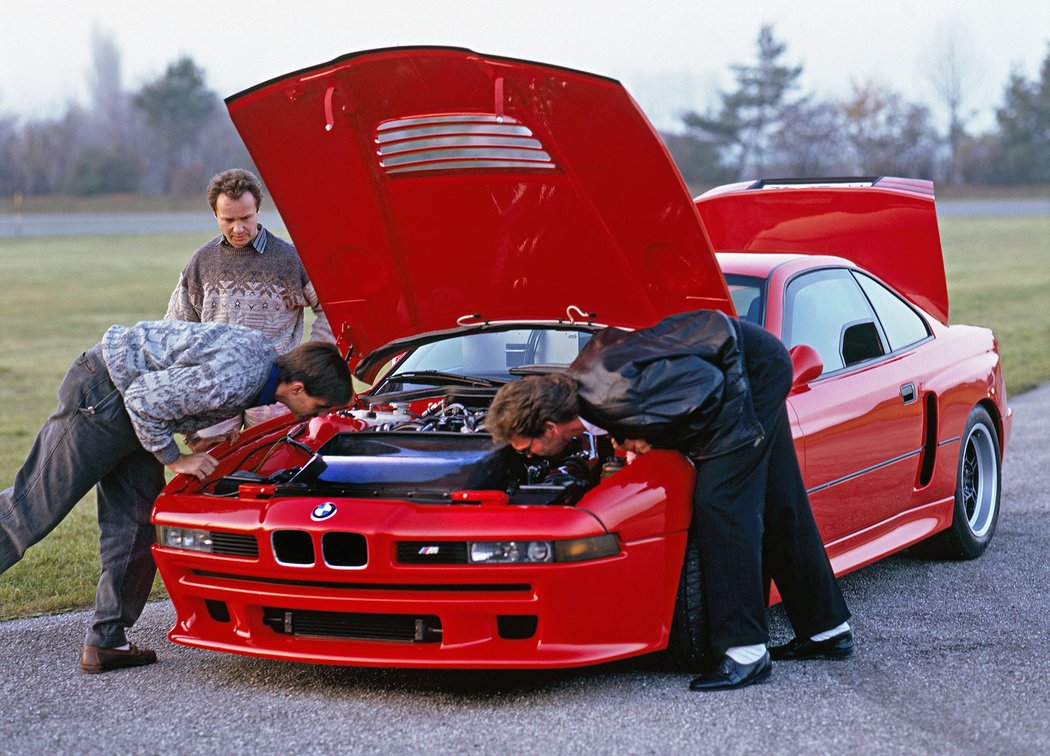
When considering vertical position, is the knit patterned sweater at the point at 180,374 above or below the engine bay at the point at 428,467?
above

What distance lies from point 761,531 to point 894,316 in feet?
6.71

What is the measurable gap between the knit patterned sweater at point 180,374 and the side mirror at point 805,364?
1867 millimetres

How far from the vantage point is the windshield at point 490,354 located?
207 inches

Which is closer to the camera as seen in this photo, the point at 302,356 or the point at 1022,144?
the point at 302,356

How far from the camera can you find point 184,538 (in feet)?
14.5

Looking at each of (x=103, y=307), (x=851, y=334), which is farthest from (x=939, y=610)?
(x=103, y=307)

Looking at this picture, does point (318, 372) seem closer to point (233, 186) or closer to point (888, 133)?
point (233, 186)

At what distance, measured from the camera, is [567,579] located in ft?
13.1

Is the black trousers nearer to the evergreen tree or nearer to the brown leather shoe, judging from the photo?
the brown leather shoe

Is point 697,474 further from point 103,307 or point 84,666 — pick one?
point 103,307

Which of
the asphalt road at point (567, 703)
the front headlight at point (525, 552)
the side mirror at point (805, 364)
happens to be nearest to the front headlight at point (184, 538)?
the asphalt road at point (567, 703)

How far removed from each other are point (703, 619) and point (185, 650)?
1966mm

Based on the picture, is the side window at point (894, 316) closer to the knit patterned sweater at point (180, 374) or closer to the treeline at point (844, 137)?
the knit patterned sweater at point (180, 374)

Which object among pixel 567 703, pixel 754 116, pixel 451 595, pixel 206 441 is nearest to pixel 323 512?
pixel 451 595
